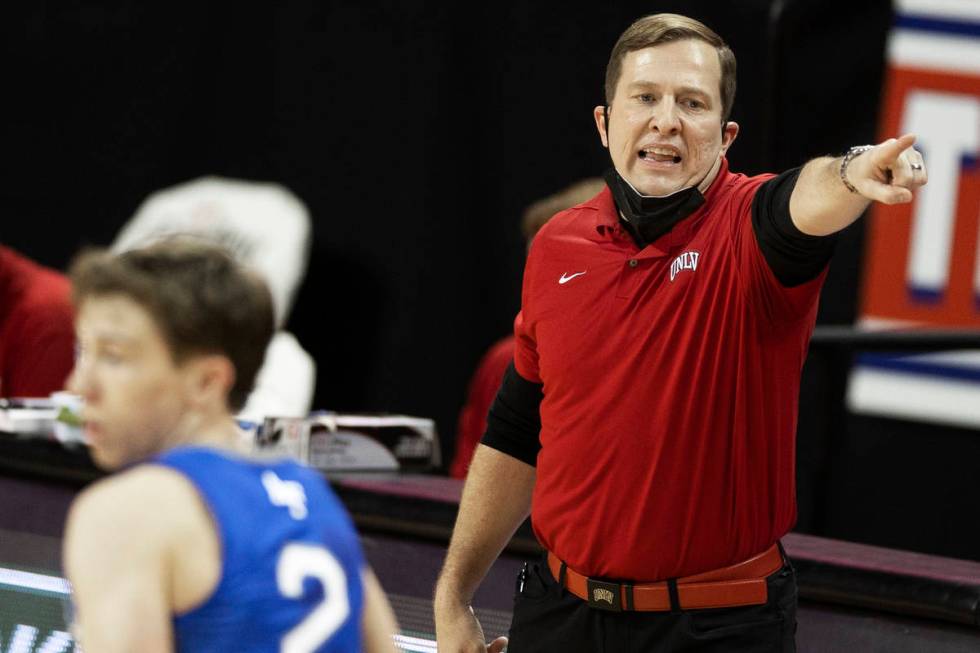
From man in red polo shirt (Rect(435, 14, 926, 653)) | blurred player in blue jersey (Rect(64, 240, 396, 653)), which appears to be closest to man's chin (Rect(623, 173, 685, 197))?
man in red polo shirt (Rect(435, 14, 926, 653))

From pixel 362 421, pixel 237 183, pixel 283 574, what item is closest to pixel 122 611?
pixel 283 574

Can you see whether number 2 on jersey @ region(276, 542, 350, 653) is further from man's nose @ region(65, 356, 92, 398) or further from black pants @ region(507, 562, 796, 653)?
black pants @ region(507, 562, 796, 653)

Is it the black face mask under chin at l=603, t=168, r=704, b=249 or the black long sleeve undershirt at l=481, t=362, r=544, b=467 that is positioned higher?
the black face mask under chin at l=603, t=168, r=704, b=249

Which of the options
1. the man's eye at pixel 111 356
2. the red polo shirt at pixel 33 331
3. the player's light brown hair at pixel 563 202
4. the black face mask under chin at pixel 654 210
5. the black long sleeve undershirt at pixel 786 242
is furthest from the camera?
the red polo shirt at pixel 33 331

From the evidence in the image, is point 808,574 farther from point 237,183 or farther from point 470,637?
point 237,183

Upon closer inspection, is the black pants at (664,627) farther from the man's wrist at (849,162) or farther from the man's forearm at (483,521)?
the man's wrist at (849,162)

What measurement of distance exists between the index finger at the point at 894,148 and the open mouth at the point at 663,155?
40 centimetres

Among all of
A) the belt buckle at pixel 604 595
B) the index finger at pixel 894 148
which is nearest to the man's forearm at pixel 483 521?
the belt buckle at pixel 604 595

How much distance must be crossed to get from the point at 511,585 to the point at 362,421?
76 cm

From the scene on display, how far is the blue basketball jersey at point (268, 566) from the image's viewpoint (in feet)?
4.85

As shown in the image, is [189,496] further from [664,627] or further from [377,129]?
[377,129]

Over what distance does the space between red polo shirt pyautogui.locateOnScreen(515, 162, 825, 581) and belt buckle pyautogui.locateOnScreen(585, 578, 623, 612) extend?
18 millimetres

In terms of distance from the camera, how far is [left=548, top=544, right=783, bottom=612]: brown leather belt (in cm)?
198

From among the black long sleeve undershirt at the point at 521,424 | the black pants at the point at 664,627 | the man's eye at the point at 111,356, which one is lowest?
the black pants at the point at 664,627
